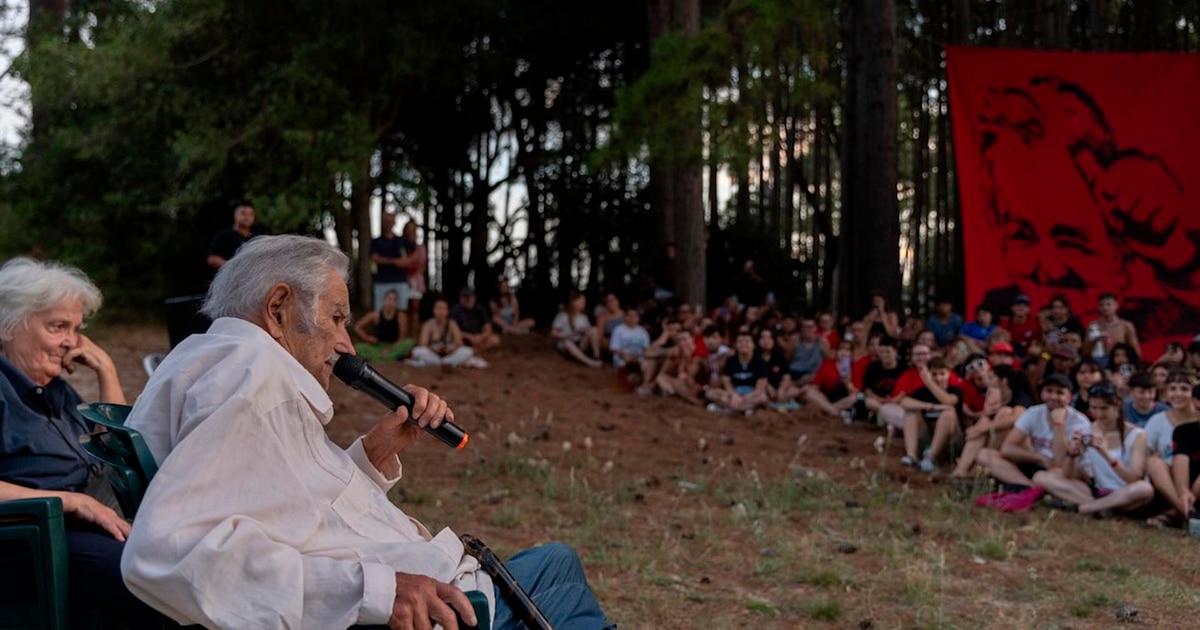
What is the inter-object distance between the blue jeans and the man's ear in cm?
76

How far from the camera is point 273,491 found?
2303 millimetres

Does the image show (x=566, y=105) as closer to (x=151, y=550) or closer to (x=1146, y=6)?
(x=1146, y=6)

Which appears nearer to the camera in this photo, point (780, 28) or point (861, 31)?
point (780, 28)

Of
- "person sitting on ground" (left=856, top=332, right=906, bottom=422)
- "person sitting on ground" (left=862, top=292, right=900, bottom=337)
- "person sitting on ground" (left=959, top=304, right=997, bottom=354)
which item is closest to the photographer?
"person sitting on ground" (left=856, top=332, right=906, bottom=422)

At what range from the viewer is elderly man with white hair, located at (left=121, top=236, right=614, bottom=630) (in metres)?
2.18

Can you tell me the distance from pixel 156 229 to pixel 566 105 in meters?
7.35

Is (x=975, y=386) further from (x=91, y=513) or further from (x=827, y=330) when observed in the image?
(x=91, y=513)

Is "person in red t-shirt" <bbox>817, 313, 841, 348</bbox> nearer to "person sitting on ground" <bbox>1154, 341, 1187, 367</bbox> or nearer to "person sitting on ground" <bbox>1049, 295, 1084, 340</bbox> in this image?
"person sitting on ground" <bbox>1049, 295, 1084, 340</bbox>

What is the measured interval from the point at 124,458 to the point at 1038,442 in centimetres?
681

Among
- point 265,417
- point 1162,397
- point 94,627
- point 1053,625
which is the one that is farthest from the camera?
point 1162,397

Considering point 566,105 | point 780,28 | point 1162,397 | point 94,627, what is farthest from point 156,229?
point 94,627

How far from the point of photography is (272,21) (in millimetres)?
17750

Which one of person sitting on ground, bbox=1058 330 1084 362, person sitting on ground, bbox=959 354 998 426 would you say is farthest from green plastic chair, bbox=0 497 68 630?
person sitting on ground, bbox=1058 330 1084 362

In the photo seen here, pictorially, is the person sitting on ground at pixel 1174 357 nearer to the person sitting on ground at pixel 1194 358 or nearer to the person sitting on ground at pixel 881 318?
the person sitting on ground at pixel 1194 358
